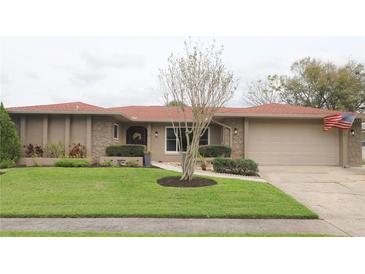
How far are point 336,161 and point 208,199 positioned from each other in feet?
37.7

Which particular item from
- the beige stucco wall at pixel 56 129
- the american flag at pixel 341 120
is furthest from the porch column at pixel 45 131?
the american flag at pixel 341 120

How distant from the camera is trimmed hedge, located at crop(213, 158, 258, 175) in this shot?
1221cm

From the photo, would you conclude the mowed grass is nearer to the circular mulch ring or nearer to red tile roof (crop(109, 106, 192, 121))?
the circular mulch ring

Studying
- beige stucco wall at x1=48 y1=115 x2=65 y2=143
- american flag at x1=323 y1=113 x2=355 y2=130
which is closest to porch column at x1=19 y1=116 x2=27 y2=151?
beige stucco wall at x1=48 y1=115 x2=65 y2=143

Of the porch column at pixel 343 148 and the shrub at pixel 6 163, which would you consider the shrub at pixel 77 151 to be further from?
the porch column at pixel 343 148

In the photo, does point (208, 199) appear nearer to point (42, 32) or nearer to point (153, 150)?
point (42, 32)

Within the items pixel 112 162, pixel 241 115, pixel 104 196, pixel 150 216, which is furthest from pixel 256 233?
pixel 241 115

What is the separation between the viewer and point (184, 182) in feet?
30.7

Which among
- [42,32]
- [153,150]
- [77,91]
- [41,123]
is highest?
[77,91]

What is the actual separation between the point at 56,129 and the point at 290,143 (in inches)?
496

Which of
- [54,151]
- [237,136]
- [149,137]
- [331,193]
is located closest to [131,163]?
[149,137]

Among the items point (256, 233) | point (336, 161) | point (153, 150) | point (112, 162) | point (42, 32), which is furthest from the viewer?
point (153, 150)

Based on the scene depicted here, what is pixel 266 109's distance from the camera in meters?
16.9

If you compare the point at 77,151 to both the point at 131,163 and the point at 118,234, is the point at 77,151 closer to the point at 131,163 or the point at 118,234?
the point at 131,163
